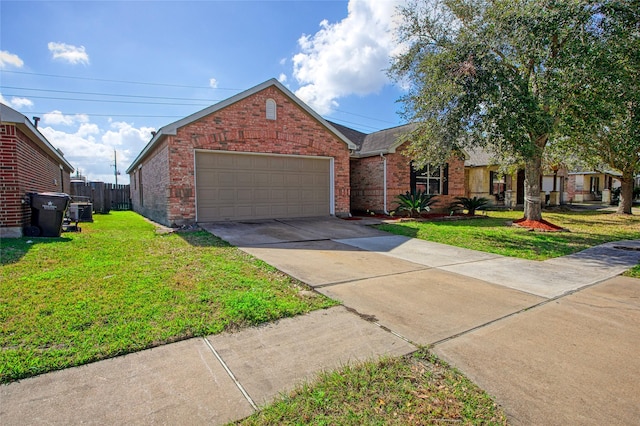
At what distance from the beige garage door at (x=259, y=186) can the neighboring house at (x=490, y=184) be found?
13.4 metres

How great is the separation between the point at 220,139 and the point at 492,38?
823cm

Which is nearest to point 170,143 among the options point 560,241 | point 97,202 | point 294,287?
point 294,287

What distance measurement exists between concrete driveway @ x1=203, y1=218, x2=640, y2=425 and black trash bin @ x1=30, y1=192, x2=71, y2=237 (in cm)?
455

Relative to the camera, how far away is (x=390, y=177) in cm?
1536

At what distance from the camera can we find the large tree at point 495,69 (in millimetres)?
7781

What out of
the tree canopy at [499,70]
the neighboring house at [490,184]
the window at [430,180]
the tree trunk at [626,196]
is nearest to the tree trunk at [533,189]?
the tree canopy at [499,70]

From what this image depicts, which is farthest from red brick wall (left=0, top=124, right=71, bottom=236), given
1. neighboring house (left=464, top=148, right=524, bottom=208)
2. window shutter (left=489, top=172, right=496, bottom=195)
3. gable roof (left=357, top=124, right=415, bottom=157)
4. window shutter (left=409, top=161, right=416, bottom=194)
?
window shutter (left=489, top=172, right=496, bottom=195)

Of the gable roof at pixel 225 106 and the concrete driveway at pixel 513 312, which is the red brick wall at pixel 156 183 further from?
the concrete driveway at pixel 513 312

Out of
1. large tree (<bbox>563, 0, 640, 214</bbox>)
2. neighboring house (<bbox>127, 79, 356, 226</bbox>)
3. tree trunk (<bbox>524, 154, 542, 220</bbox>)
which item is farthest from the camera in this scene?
tree trunk (<bbox>524, 154, 542, 220</bbox>)

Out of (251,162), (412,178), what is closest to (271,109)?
(251,162)

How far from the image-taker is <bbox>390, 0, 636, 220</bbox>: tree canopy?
305 inches

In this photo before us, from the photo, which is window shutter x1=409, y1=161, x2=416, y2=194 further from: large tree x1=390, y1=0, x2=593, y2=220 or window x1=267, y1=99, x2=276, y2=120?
window x1=267, y1=99, x2=276, y2=120

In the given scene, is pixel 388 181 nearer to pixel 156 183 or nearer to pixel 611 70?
pixel 611 70

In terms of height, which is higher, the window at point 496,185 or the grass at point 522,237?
the window at point 496,185
